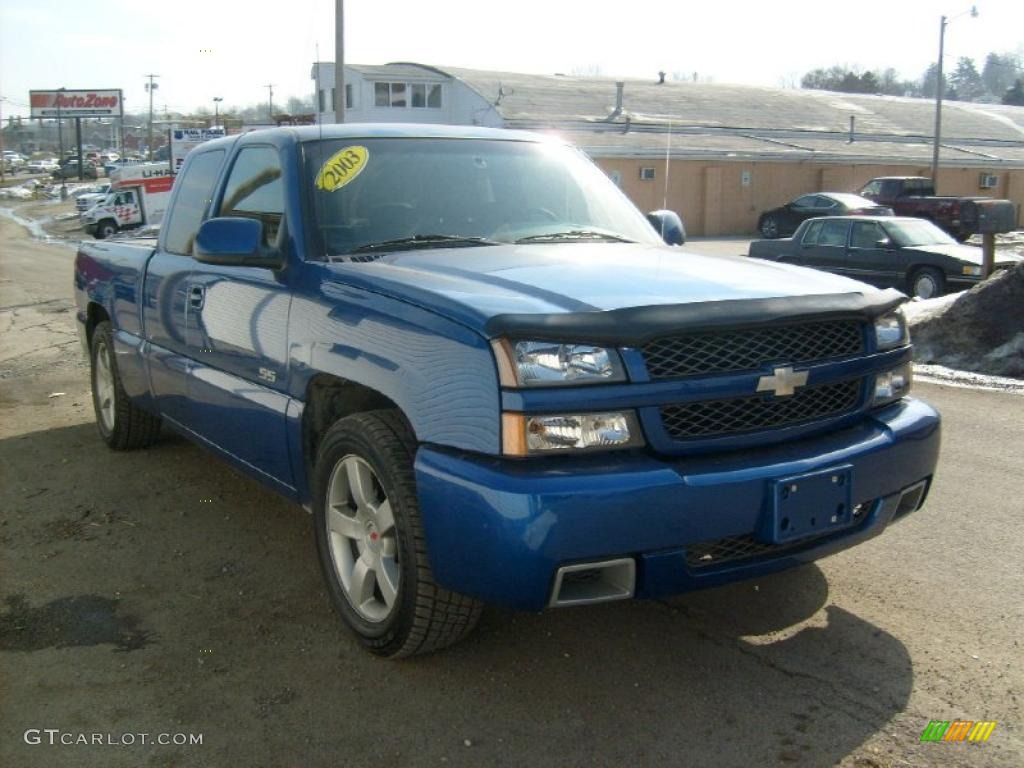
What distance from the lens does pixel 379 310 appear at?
10.9 feet

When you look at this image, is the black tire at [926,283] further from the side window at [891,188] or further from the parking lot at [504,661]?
→ the side window at [891,188]

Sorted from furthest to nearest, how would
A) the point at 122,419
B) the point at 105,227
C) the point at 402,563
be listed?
the point at 105,227 < the point at 122,419 < the point at 402,563

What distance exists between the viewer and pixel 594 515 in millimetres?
2789

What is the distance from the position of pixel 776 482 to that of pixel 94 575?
2.95 meters

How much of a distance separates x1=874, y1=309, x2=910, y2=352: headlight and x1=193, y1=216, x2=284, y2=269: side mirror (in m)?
2.24

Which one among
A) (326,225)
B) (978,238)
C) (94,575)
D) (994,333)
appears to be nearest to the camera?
(326,225)

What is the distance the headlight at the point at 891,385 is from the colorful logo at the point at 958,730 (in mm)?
1063

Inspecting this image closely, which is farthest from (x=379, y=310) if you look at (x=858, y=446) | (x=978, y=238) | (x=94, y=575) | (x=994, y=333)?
(x=978, y=238)

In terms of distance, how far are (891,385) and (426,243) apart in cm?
184

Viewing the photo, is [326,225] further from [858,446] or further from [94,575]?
[858,446]

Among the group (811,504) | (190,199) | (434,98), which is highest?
(434,98)

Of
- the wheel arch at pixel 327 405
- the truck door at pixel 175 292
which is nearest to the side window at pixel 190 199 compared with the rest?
the truck door at pixel 175 292

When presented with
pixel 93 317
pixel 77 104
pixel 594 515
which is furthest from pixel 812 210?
pixel 77 104

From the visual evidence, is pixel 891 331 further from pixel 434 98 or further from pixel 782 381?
pixel 434 98
